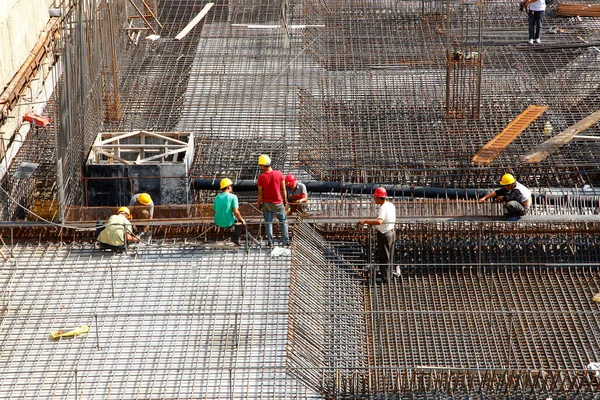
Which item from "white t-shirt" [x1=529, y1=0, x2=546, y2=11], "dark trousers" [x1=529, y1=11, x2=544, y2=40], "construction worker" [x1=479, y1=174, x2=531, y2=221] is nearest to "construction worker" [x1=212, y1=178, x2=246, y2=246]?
"construction worker" [x1=479, y1=174, x2=531, y2=221]

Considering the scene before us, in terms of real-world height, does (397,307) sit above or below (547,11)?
below

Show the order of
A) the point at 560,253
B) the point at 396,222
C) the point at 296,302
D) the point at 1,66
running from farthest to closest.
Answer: the point at 1,66
the point at 560,253
the point at 396,222
the point at 296,302

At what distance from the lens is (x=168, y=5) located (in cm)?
2539

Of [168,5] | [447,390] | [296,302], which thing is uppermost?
[168,5]

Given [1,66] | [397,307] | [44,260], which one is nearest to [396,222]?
[397,307]

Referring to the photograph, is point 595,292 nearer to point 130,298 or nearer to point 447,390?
point 447,390

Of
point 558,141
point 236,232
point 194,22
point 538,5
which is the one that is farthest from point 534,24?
point 236,232

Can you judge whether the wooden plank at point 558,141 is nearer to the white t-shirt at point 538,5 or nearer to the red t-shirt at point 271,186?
the white t-shirt at point 538,5

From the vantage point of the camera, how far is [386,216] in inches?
574

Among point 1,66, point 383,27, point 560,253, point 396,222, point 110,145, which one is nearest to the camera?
point 396,222

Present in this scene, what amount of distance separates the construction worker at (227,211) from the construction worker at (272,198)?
1.30ft

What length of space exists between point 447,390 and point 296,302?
98.7 inches

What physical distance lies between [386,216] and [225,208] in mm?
2334

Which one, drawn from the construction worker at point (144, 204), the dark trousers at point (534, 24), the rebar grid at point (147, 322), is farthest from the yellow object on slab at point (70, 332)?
the dark trousers at point (534, 24)
